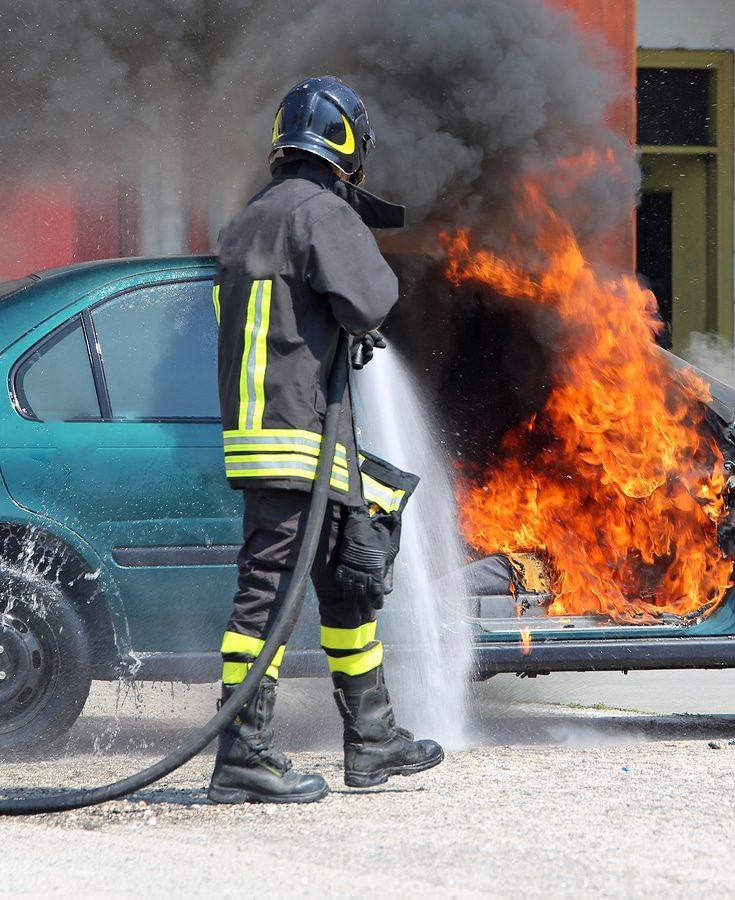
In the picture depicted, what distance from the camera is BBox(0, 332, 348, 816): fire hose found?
3.26 m

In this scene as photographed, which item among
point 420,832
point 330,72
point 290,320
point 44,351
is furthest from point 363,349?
point 330,72

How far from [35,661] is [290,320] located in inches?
52.0

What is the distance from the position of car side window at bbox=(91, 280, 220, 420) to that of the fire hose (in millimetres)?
826

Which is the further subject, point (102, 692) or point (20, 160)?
point (20, 160)

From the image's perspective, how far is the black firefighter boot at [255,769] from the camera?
11.2 ft

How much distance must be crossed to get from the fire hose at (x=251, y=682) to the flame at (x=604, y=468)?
5.23ft

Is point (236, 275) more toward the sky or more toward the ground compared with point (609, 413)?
more toward the sky

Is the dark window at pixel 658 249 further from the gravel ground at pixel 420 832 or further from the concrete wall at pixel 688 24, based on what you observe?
the gravel ground at pixel 420 832

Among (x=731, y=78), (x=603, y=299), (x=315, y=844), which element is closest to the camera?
(x=315, y=844)

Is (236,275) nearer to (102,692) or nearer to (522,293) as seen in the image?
(522,293)

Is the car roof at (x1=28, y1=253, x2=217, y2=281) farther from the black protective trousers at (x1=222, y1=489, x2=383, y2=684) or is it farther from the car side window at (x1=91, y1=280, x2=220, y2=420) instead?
the black protective trousers at (x1=222, y1=489, x2=383, y2=684)

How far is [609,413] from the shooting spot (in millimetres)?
5023

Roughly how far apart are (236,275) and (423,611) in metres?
1.31

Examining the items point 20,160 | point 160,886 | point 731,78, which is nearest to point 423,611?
point 160,886
